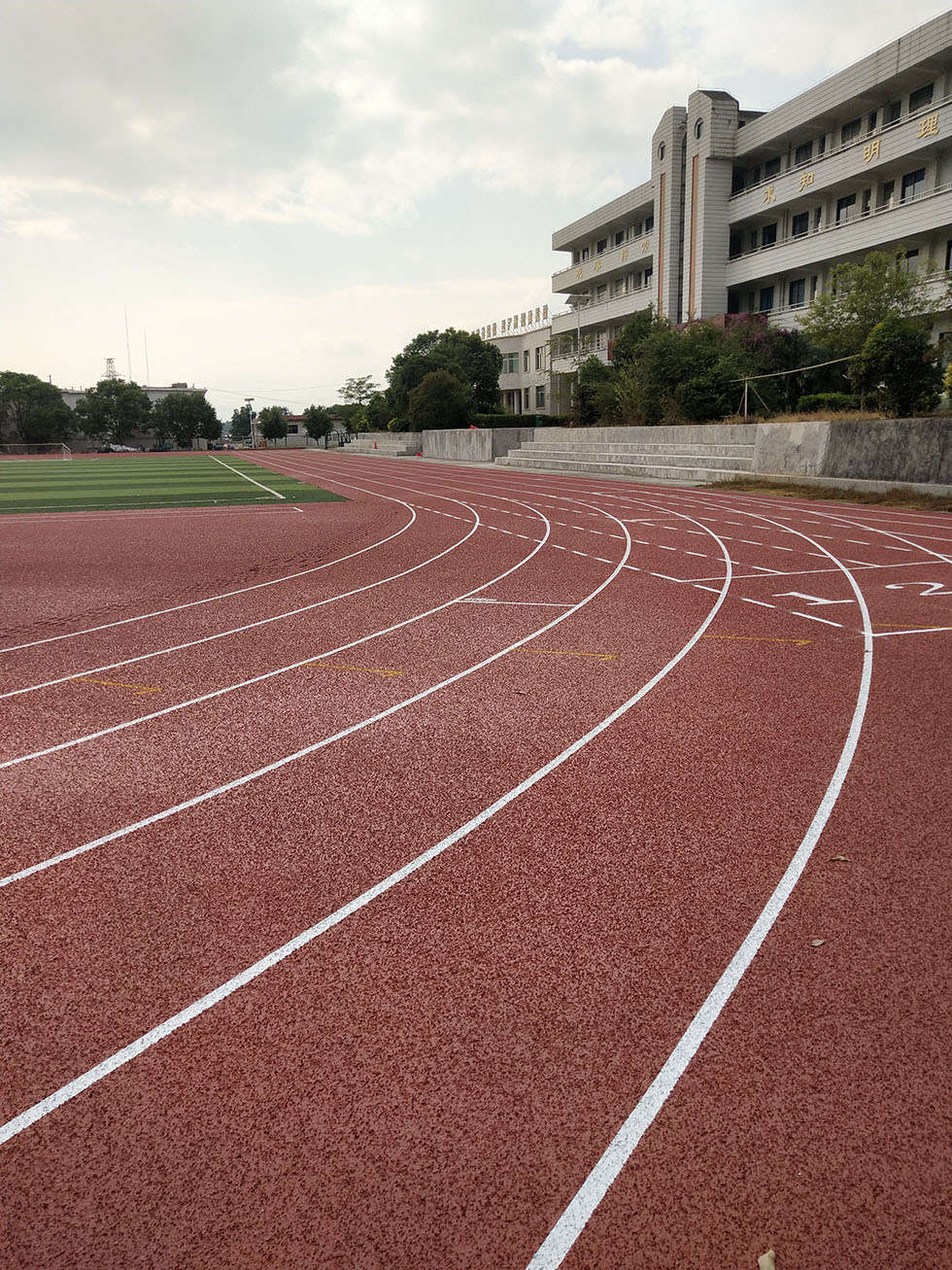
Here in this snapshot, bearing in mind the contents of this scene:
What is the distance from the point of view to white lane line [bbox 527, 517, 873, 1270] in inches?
93.4

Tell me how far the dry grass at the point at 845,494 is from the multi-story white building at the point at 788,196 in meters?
15.7

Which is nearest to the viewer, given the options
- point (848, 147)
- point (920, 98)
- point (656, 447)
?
point (656, 447)

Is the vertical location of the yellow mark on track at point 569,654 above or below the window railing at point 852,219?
below

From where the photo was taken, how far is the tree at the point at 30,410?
333 ft

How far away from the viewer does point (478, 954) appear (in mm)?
3615

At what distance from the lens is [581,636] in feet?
29.1

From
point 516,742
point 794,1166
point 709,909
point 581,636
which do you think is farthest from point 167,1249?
point 581,636

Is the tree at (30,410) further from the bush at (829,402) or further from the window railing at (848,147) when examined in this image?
the bush at (829,402)

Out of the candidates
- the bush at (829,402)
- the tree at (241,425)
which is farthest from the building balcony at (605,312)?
Result: the tree at (241,425)

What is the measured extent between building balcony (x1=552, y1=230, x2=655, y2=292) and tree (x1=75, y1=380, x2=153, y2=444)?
63.3 m

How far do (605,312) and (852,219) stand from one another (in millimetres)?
21586

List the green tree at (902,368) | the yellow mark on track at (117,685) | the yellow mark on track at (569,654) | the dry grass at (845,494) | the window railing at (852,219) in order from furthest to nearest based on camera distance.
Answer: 1. the window railing at (852,219)
2. the green tree at (902,368)
3. the dry grass at (845,494)
4. the yellow mark on track at (569,654)
5. the yellow mark on track at (117,685)

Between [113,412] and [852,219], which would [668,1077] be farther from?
[113,412]

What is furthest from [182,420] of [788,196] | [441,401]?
[788,196]
